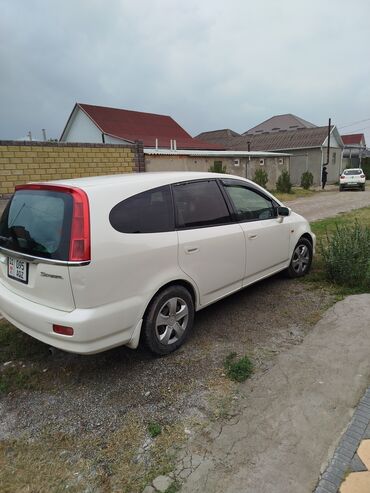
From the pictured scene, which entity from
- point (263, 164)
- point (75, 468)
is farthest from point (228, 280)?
point (263, 164)

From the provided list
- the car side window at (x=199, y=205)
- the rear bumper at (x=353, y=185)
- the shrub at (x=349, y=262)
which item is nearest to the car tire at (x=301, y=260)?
the shrub at (x=349, y=262)

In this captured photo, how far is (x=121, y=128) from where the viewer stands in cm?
2812

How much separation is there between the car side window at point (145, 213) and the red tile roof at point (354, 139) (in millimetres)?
51389

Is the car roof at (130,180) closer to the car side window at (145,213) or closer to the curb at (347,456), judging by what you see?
the car side window at (145,213)

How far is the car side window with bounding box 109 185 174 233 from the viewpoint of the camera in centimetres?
276

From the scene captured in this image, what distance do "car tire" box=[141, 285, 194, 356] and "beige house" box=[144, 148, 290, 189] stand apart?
13.1 meters

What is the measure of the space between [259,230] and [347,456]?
7.97 ft

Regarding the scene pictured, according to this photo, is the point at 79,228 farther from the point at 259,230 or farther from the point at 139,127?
the point at 139,127

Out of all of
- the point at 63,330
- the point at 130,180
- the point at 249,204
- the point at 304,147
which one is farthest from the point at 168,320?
the point at 304,147

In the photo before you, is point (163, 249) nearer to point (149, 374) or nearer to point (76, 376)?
point (149, 374)

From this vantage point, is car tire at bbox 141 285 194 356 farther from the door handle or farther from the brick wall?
the brick wall

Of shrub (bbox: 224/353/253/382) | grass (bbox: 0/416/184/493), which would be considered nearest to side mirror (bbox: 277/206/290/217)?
shrub (bbox: 224/353/253/382)

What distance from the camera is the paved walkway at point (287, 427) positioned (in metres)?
1.98

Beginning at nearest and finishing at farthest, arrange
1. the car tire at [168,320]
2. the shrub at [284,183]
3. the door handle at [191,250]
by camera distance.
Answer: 1. the car tire at [168,320]
2. the door handle at [191,250]
3. the shrub at [284,183]
